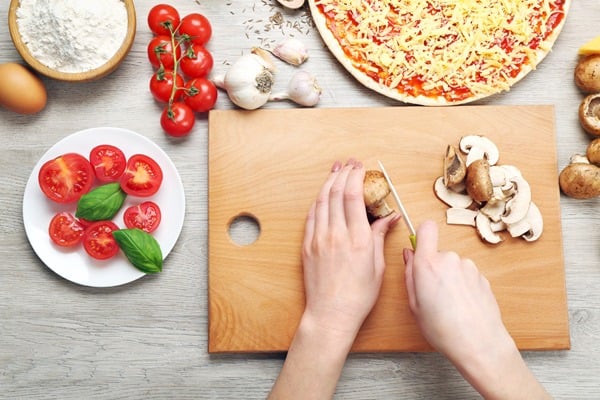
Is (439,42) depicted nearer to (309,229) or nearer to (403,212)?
(403,212)

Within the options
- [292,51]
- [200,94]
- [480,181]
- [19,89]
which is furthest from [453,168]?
[19,89]

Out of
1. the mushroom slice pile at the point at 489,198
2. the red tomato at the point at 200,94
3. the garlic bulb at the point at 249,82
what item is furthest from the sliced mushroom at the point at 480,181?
the red tomato at the point at 200,94

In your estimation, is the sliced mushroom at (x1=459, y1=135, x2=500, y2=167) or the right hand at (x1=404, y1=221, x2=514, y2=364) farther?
the sliced mushroom at (x1=459, y1=135, x2=500, y2=167)

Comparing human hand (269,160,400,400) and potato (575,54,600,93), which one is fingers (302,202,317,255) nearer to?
human hand (269,160,400,400)

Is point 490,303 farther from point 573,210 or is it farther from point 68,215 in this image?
point 68,215

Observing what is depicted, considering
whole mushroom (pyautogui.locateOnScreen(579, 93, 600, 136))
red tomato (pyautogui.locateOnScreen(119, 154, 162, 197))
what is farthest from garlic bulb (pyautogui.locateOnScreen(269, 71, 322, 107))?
whole mushroom (pyautogui.locateOnScreen(579, 93, 600, 136))

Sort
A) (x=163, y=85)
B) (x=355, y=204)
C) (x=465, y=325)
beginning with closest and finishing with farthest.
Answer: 1. (x=465, y=325)
2. (x=355, y=204)
3. (x=163, y=85)
